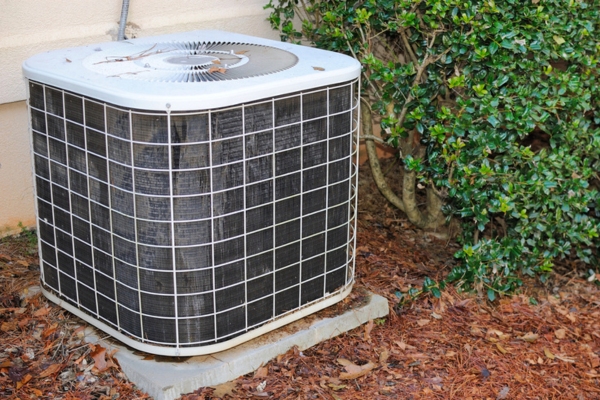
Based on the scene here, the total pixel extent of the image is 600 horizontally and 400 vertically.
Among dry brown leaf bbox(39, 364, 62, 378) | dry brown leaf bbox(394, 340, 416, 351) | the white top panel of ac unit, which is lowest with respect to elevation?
dry brown leaf bbox(394, 340, 416, 351)

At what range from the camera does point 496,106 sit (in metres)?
3.68

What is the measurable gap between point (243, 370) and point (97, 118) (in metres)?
1.13

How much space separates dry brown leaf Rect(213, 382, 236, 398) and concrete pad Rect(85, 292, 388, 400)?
20mm

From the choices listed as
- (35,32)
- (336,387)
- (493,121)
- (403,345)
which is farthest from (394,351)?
(35,32)

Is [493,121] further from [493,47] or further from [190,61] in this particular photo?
[190,61]

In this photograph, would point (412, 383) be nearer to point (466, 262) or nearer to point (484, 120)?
point (466, 262)

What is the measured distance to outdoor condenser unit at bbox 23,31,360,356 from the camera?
9.21 feet

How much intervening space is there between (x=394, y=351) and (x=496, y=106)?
1.23 metres

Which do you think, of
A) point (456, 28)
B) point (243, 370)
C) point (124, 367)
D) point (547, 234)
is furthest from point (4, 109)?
point (547, 234)

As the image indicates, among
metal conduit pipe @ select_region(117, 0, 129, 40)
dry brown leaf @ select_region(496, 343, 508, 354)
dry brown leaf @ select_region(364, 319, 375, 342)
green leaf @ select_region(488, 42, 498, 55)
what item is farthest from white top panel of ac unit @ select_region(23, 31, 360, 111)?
dry brown leaf @ select_region(496, 343, 508, 354)

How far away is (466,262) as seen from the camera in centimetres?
388

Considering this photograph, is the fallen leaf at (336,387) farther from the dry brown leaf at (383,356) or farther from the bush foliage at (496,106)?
the bush foliage at (496,106)

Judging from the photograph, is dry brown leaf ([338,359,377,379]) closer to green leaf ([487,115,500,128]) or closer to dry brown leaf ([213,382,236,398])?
dry brown leaf ([213,382,236,398])

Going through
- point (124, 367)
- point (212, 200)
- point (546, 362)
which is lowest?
point (546, 362)
